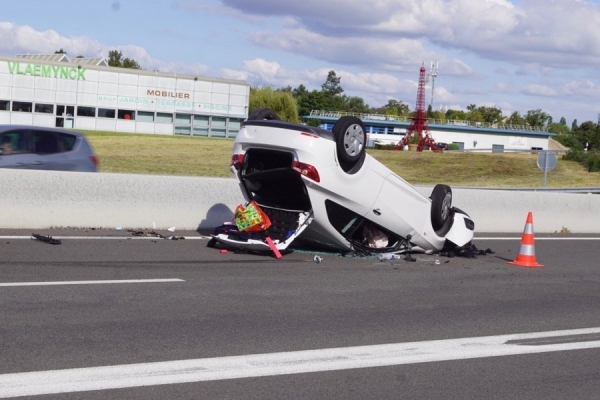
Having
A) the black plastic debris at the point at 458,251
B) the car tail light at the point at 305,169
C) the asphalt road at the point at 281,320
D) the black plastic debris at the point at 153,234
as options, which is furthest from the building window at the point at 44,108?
the car tail light at the point at 305,169

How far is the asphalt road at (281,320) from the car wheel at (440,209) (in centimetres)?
63

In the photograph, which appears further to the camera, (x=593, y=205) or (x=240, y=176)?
(x=593, y=205)

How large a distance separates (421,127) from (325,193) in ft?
250

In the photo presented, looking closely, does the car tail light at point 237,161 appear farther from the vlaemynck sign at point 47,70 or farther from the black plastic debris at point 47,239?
the vlaemynck sign at point 47,70

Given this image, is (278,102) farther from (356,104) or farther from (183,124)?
(356,104)

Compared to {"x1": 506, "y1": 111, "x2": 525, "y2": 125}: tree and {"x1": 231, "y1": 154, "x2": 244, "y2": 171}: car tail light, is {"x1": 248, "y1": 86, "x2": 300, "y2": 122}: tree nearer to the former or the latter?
{"x1": 231, "y1": 154, "x2": 244, "y2": 171}: car tail light

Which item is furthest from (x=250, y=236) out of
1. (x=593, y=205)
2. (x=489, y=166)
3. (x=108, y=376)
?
(x=489, y=166)

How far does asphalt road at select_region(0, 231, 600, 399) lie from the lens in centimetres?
604

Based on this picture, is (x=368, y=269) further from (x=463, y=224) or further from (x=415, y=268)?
(x=463, y=224)

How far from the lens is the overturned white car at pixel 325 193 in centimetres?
1121

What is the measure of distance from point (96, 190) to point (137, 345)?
25.3ft

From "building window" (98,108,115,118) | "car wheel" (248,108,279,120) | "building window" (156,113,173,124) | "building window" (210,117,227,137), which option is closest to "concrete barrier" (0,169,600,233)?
"car wheel" (248,108,279,120)

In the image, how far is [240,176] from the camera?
11930 mm

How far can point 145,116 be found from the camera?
235ft
